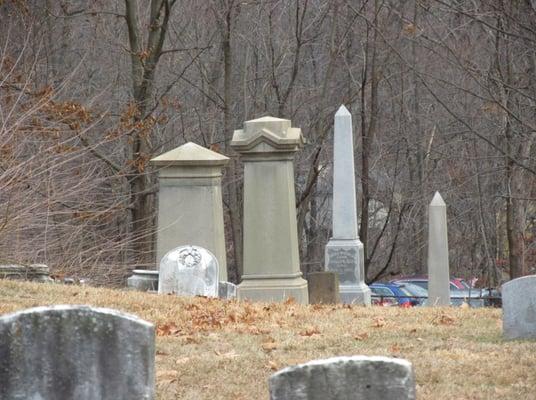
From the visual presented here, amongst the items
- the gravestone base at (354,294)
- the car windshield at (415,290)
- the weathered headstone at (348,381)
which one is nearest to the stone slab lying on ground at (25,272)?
the gravestone base at (354,294)

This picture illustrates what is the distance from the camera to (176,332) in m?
10.1

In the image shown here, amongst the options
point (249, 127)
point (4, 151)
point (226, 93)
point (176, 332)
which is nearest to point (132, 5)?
point (226, 93)

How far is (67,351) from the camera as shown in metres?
5.70

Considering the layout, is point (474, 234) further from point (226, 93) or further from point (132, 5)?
point (132, 5)

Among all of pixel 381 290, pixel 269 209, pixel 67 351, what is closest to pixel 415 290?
pixel 381 290

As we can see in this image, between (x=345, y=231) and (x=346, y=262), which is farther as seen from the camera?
(x=345, y=231)

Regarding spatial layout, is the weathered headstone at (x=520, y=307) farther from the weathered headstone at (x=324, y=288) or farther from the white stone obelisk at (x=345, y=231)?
the white stone obelisk at (x=345, y=231)

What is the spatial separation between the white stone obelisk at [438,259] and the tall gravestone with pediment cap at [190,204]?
4.77 metres

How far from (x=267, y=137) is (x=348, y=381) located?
11280mm

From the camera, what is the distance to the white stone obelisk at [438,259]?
65.1 feet

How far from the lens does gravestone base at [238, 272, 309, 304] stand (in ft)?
52.7

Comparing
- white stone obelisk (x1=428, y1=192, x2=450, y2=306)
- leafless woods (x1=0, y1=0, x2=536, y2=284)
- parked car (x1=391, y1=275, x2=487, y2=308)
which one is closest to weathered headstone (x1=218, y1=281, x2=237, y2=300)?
leafless woods (x1=0, y1=0, x2=536, y2=284)

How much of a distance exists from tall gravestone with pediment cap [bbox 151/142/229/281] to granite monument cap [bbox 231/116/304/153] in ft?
1.45

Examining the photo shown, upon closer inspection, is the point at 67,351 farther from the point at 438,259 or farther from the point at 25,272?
the point at 438,259
